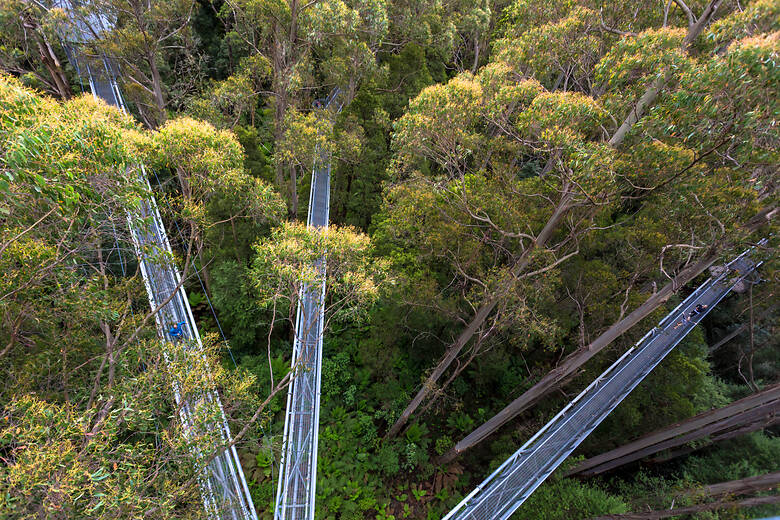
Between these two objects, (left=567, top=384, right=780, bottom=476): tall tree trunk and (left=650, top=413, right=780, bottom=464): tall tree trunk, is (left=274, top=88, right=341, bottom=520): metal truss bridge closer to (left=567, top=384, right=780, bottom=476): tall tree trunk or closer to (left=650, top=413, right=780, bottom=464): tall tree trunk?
(left=567, top=384, right=780, bottom=476): tall tree trunk

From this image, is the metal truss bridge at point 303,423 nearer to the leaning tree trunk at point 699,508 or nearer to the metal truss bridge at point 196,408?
the metal truss bridge at point 196,408

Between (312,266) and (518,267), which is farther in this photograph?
(518,267)

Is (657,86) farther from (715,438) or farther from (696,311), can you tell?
(715,438)

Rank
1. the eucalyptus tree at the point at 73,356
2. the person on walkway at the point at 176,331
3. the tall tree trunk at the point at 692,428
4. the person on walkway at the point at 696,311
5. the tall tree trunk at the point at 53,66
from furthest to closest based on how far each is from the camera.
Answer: the tall tree trunk at the point at 53,66
the person on walkway at the point at 696,311
the tall tree trunk at the point at 692,428
the person on walkway at the point at 176,331
the eucalyptus tree at the point at 73,356

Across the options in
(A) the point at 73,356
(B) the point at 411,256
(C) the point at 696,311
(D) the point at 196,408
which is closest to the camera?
(D) the point at 196,408

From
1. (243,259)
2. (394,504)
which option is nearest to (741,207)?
(394,504)

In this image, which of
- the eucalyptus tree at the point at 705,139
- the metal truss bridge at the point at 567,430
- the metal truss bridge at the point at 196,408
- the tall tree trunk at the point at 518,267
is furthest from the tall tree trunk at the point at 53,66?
the metal truss bridge at the point at 567,430

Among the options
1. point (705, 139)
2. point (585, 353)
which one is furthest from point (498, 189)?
point (585, 353)
